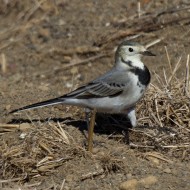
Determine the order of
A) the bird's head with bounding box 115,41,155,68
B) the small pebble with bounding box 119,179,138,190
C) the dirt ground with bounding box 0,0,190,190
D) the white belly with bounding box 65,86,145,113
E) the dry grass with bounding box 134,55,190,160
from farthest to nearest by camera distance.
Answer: the bird's head with bounding box 115,41,155,68
the white belly with bounding box 65,86,145,113
the dry grass with bounding box 134,55,190,160
the dirt ground with bounding box 0,0,190,190
the small pebble with bounding box 119,179,138,190

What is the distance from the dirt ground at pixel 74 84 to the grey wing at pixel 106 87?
0.37 m

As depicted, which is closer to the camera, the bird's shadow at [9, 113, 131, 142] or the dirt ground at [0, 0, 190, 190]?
the dirt ground at [0, 0, 190, 190]

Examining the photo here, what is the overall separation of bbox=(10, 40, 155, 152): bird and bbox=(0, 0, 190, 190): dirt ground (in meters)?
0.26

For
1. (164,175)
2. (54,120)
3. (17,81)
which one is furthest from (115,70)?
(17,81)

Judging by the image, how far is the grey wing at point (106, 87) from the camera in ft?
23.8

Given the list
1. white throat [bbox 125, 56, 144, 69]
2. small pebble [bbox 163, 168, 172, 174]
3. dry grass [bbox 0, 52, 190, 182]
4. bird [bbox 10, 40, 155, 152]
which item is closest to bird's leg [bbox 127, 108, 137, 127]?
bird [bbox 10, 40, 155, 152]

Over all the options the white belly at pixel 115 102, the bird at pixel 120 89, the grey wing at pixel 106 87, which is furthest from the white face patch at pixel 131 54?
the white belly at pixel 115 102

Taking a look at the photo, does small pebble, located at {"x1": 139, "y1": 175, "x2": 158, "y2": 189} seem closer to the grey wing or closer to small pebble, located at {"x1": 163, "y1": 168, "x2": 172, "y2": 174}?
small pebble, located at {"x1": 163, "y1": 168, "x2": 172, "y2": 174}

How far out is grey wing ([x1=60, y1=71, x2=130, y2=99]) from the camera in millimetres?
7246

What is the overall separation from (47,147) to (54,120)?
2.76 ft

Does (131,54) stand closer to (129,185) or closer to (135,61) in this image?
(135,61)

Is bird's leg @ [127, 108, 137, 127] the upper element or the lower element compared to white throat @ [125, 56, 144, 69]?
lower

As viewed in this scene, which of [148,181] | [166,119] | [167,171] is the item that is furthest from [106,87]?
[148,181]

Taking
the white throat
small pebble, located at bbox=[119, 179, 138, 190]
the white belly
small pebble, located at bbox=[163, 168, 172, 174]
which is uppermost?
the white throat
